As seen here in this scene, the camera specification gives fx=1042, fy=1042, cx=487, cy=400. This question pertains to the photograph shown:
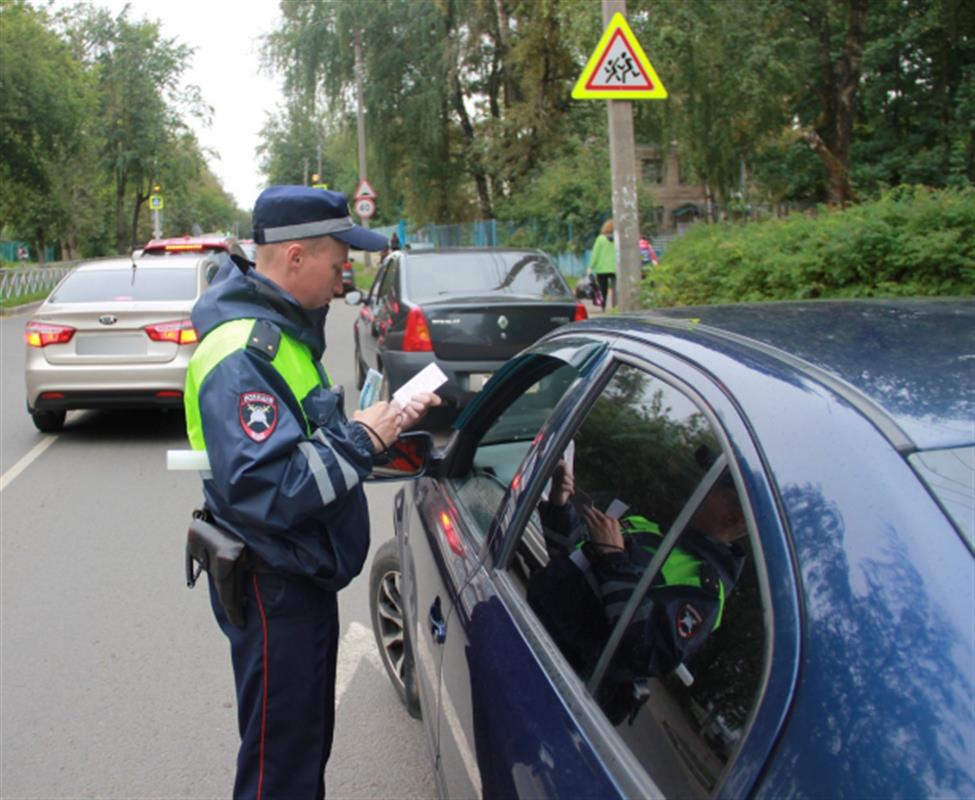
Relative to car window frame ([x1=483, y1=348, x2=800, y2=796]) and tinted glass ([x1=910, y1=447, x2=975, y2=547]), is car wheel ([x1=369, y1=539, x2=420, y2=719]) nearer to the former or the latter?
car window frame ([x1=483, y1=348, x2=800, y2=796])

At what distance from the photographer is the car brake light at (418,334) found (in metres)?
8.76

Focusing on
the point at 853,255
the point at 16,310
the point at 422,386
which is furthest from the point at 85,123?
the point at 422,386

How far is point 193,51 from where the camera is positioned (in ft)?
168

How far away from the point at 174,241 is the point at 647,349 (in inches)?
509

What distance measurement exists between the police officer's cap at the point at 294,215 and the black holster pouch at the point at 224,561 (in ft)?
2.34

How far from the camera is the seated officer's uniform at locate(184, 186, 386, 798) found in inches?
89.8

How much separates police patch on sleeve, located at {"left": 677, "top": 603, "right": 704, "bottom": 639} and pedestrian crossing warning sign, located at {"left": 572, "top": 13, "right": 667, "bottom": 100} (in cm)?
807

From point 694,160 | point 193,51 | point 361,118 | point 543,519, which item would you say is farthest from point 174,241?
point 193,51

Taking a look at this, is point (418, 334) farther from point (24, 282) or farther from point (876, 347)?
point (24, 282)

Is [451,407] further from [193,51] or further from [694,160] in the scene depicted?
[193,51]

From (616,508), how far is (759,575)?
Result: 76 cm

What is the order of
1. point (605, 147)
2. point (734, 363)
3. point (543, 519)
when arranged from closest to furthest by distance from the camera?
point (734, 363), point (543, 519), point (605, 147)

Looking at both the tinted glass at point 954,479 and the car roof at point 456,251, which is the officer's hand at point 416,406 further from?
the car roof at point 456,251

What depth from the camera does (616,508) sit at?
222cm
